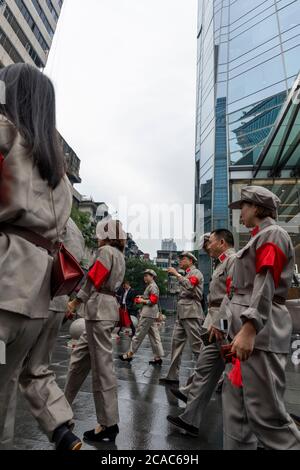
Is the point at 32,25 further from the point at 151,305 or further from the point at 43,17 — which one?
the point at 151,305

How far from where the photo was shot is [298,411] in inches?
148

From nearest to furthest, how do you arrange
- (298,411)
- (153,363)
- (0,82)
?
(0,82) → (298,411) → (153,363)

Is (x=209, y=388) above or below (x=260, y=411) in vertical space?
below

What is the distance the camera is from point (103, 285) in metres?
3.14

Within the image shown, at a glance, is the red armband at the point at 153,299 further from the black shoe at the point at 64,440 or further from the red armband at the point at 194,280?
the black shoe at the point at 64,440

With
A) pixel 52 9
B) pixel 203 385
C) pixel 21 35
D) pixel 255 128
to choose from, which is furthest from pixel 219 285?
pixel 52 9

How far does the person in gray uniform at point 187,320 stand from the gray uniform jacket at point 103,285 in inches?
65.3

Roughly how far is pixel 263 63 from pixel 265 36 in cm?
209

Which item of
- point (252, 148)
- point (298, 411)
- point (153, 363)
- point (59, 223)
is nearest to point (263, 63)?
point (252, 148)

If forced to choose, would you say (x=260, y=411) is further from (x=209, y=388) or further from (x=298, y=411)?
(x=298, y=411)

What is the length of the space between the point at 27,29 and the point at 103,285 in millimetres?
37176

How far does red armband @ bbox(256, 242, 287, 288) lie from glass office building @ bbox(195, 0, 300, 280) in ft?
35.4

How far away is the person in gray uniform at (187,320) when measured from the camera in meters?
4.86

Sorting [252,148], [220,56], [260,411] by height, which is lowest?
[260,411]
